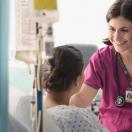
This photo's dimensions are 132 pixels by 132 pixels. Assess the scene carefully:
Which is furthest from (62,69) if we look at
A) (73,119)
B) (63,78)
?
(73,119)

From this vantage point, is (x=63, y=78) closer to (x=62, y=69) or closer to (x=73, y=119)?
(x=62, y=69)

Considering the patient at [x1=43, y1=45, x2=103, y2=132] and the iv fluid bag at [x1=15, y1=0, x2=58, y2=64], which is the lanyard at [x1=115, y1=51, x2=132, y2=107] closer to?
the patient at [x1=43, y1=45, x2=103, y2=132]

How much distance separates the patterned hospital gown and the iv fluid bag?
458 millimetres

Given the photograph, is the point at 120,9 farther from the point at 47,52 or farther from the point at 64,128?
the point at 47,52

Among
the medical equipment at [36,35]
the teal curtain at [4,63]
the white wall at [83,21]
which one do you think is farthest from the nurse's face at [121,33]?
the white wall at [83,21]

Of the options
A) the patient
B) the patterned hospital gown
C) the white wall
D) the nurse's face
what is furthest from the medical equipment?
the white wall

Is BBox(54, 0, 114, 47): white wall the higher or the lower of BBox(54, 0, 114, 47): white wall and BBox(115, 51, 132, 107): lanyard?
the higher

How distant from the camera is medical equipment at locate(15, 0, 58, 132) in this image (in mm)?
717

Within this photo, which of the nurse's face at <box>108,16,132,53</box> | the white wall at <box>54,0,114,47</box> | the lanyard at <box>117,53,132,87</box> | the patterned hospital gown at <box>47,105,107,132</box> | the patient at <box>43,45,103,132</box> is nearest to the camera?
the patterned hospital gown at <box>47,105,107,132</box>

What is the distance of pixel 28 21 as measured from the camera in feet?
2.35

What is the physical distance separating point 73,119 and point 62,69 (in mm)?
226

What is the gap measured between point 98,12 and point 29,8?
2360mm

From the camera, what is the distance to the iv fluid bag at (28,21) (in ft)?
2.35

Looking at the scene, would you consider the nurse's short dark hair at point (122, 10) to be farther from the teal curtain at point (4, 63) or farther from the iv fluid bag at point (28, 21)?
the teal curtain at point (4, 63)
